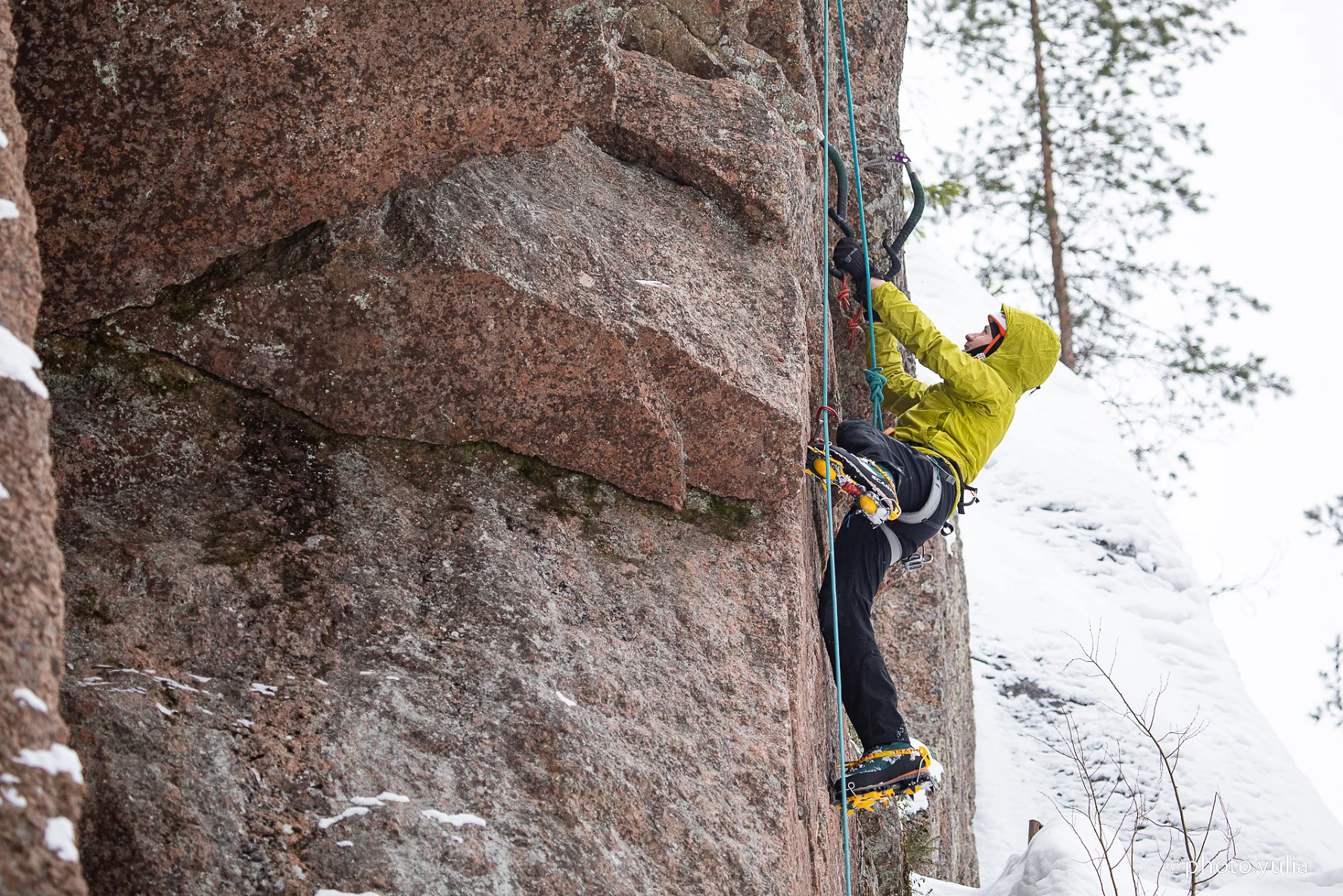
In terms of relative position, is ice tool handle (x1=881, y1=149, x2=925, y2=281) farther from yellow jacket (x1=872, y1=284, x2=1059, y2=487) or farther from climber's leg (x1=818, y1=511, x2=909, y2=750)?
climber's leg (x1=818, y1=511, x2=909, y2=750)

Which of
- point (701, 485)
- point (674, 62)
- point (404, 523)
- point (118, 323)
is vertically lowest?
point (404, 523)

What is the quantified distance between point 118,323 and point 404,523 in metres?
1.13

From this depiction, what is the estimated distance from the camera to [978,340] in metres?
5.00

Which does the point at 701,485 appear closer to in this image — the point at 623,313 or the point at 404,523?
the point at 623,313

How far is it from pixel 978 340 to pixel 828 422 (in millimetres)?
813

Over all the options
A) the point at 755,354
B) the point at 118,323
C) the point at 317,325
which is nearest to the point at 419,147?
the point at 317,325

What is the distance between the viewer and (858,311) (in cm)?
570

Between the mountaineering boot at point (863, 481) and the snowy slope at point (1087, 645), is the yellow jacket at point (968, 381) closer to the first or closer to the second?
the mountaineering boot at point (863, 481)

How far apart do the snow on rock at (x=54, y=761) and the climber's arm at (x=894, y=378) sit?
408cm

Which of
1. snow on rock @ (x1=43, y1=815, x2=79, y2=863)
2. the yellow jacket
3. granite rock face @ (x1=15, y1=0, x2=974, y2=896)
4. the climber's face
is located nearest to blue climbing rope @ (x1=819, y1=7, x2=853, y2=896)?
granite rock face @ (x1=15, y1=0, x2=974, y2=896)

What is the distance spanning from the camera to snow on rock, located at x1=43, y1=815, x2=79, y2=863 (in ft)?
5.73

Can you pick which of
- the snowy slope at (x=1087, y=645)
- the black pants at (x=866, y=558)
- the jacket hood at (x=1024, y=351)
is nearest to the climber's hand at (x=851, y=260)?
the jacket hood at (x=1024, y=351)

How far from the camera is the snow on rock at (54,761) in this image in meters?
1.78

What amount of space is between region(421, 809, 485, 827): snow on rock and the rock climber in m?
1.85
